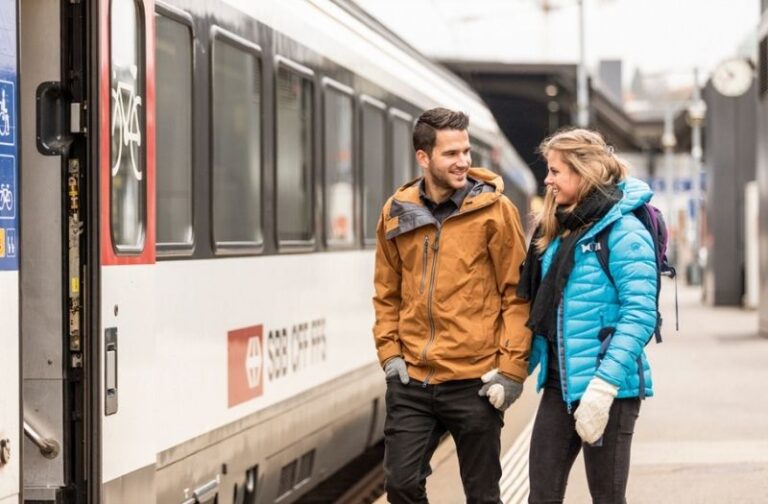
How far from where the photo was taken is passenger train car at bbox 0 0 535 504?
607cm

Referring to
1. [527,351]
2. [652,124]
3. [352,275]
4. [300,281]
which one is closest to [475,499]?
[527,351]

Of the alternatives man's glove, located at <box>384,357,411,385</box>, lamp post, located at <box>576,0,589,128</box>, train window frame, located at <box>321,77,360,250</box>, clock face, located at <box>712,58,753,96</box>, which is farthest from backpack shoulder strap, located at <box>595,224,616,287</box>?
lamp post, located at <box>576,0,589,128</box>

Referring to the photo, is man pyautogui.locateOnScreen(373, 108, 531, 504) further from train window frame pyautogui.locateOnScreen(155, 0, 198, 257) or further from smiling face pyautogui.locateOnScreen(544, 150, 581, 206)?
train window frame pyautogui.locateOnScreen(155, 0, 198, 257)

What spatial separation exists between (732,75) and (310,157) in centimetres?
1710

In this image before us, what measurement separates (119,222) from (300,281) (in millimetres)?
3296

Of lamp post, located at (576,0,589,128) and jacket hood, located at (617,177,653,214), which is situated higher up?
lamp post, located at (576,0,589,128)

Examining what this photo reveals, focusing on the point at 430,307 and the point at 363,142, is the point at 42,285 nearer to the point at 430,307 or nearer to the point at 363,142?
the point at 430,307

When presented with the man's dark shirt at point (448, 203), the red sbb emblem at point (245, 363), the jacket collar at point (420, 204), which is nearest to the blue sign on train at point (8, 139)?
the jacket collar at point (420, 204)

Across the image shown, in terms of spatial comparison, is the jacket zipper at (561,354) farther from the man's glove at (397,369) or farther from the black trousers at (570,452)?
the man's glove at (397,369)

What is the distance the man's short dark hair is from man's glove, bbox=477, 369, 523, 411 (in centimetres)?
88

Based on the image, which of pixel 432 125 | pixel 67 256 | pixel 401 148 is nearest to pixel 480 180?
pixel 432 125

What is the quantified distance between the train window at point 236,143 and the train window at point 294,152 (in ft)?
1.49

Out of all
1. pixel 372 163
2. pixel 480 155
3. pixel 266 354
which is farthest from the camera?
pixel 480 155

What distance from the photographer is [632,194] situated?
604 cm
